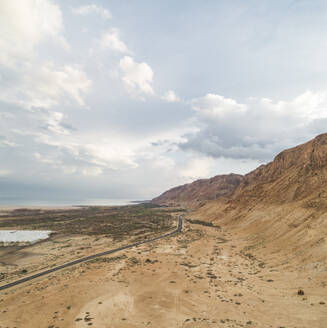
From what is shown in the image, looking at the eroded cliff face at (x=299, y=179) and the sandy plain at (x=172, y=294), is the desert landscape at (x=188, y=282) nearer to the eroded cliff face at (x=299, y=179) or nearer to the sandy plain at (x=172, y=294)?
the sandy plain at (x=172, y=294)

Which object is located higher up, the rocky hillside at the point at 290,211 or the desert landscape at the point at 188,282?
the rocky hillside at the point at 290,211

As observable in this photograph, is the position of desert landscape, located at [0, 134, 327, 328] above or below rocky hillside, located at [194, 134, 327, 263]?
below

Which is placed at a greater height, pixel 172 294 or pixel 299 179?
pixel 299 179

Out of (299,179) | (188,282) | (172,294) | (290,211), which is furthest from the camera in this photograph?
(299,179)

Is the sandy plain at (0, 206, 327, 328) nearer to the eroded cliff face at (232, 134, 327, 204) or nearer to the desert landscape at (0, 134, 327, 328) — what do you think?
the desert landscape at (0, 134, 327, 328)

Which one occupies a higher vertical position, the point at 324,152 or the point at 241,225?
the point at 324,152

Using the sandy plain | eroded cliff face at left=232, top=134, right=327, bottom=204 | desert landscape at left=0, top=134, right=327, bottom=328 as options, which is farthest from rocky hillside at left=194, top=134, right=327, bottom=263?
the sandy plain

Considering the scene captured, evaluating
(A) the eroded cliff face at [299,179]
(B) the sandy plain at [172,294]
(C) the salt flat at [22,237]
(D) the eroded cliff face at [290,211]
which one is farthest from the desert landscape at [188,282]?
(C) the salt flat at [22,237]

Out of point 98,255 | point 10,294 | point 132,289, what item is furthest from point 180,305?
point 98,255

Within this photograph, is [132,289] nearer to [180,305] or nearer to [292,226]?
[180,305]

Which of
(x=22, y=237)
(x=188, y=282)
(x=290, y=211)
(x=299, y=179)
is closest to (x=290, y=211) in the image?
(x=290, y=211)

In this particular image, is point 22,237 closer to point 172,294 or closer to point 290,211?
point 172,294
